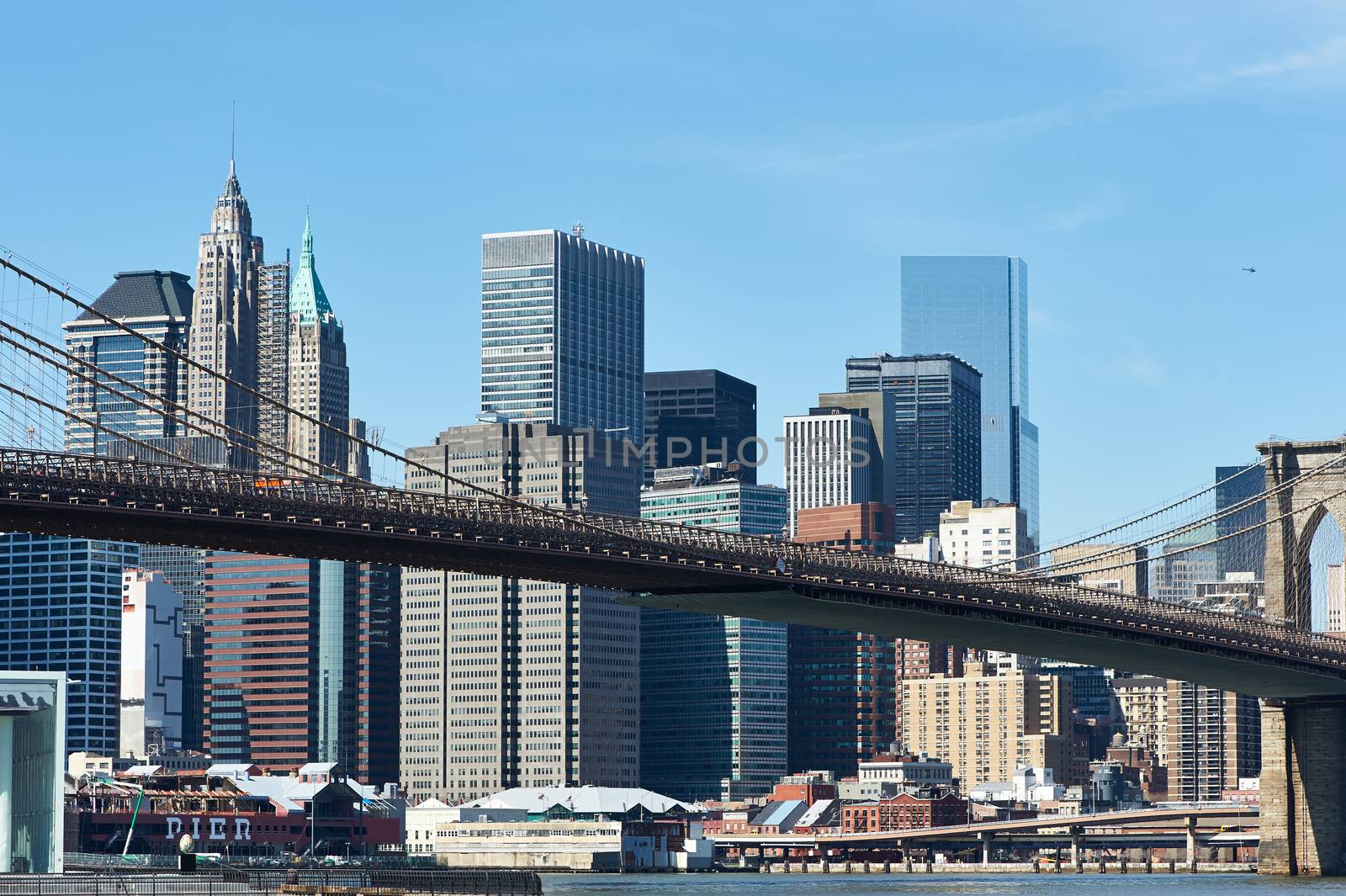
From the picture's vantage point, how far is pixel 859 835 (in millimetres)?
185625

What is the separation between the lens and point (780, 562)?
81375mm

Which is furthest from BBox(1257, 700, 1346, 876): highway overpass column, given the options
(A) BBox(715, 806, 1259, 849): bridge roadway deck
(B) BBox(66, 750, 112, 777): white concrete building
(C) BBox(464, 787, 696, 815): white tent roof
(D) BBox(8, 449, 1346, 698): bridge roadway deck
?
(B) BBox(66, 750, 112, 777): white concrete building

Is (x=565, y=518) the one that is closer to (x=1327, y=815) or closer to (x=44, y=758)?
(x=44, y=758)

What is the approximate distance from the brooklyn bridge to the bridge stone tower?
74 millimetres

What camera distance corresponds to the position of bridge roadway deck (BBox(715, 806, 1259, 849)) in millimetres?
177250

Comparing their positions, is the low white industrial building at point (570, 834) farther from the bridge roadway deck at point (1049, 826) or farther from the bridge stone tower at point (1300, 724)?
the bridge stone tower at point (1300, 724)

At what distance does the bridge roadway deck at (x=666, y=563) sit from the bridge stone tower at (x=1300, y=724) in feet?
5.19

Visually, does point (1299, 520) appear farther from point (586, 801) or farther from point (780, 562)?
point (586, 801)

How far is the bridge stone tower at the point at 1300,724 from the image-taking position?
95.2 m

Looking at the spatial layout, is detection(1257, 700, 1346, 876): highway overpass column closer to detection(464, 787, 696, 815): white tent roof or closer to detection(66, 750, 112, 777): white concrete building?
detection(464, 787, 696, 815): white tent roof

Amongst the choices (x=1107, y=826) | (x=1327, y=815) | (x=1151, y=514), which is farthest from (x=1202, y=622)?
(x=1107, y=826)

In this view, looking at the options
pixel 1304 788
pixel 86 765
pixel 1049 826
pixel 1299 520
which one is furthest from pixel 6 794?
pixel 1049 826

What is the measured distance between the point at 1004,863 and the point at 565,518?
11625cm

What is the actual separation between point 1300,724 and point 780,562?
88.3 ft
